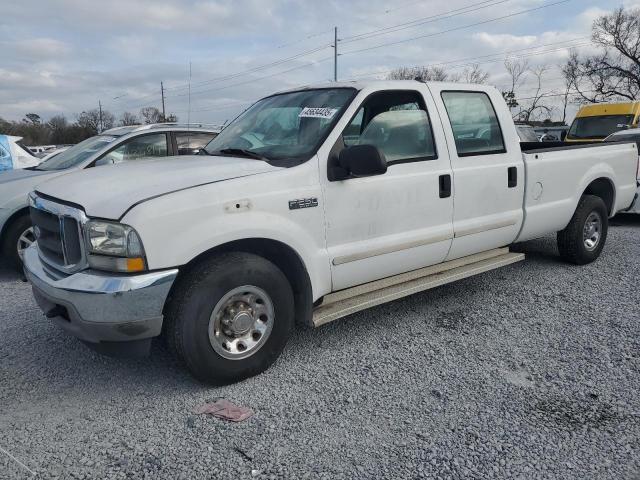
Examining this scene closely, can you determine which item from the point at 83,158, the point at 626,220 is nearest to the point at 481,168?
the point at 83,158

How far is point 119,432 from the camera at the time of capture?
284 centimetres

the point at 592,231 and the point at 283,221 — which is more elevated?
the point at 283,221

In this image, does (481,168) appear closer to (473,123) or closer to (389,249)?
(473,123)

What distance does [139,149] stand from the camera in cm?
663

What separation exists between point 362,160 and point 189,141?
14.3 ft

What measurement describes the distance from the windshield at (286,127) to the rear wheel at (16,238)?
2.78 metres

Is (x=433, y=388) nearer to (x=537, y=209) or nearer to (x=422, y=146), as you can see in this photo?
(x=422, y=146)

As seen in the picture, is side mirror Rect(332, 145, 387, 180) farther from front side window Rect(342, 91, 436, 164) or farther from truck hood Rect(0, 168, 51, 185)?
truck hood Rect(0, 168, 51, 185)

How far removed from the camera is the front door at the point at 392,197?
3.61 meters

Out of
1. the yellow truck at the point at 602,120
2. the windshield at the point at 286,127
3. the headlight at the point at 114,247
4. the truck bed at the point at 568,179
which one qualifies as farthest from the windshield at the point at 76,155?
the yellow truck at the point at 602,120

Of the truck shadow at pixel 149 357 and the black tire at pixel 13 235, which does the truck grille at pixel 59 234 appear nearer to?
the truck shadow at pixel 149 357

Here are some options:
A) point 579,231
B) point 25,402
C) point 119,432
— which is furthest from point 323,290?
point 579,231

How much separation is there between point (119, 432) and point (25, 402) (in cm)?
76

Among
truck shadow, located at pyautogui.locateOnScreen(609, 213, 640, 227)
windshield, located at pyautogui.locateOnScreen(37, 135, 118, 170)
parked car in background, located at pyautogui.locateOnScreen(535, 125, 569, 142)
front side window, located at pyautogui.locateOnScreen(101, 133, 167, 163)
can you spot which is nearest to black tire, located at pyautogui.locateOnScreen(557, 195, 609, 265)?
truck shadow, located at pyautogui.locateOnScreen(609, 213, 640, 227)
